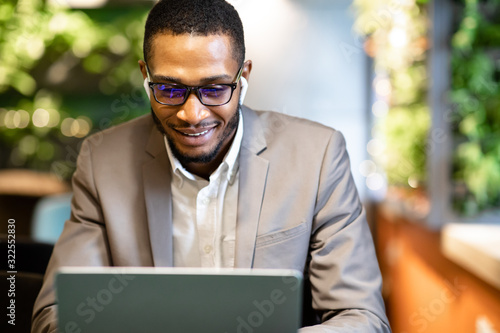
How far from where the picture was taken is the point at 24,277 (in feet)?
5.28

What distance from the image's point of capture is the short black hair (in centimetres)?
137

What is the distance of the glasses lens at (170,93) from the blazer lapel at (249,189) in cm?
27

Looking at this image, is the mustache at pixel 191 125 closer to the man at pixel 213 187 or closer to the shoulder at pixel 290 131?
the man at pixel 213 187

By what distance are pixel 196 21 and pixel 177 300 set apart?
723mm

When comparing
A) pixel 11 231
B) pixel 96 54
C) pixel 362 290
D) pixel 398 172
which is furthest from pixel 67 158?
pixel 362 290

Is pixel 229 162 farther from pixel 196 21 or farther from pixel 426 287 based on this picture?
pixel 426 287

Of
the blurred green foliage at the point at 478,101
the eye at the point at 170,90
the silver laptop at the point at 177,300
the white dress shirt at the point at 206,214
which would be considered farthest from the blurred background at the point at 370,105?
the silver laptop at the point at 177,300

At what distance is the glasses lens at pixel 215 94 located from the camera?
1.37m

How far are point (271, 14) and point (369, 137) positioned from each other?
275cm

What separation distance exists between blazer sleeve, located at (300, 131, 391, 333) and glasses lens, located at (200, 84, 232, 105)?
35 cm

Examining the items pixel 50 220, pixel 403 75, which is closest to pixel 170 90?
pixel 50 220

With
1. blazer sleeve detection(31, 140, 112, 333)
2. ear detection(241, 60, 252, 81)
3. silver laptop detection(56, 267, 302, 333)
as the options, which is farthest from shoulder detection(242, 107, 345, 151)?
silver laptop detection(56, 267, 302, 333)

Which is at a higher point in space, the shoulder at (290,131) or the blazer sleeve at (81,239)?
the shoulder at (290,131)

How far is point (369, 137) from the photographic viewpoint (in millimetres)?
4883
